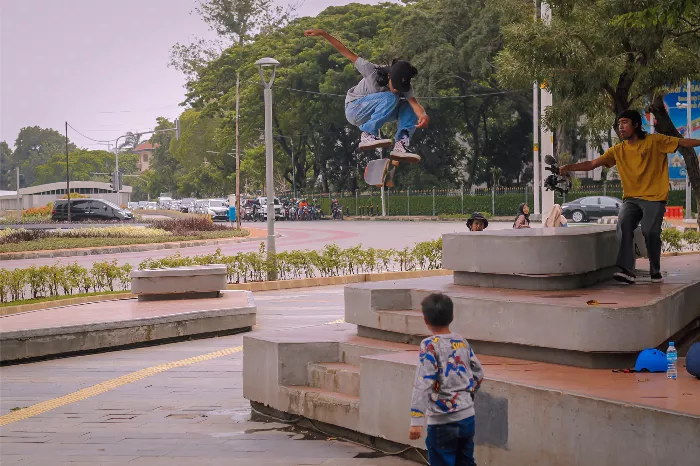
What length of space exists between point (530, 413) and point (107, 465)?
9.95 ft

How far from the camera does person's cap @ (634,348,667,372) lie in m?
6.36

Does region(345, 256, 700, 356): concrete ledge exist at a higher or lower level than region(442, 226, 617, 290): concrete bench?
lower

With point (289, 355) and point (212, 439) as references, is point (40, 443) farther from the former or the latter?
point (289, 355)

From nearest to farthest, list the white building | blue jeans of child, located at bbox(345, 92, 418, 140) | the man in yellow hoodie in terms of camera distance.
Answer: the man in yellow hoodie, blue jeans of child, located at bbox(345, 92, 418, 140), the white building

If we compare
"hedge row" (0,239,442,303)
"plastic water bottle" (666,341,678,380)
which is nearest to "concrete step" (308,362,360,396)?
"plastic water bottle" (666,341,678,380)

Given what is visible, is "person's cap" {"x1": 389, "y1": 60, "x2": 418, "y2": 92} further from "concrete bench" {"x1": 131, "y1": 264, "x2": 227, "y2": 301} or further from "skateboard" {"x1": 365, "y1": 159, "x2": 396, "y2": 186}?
"concrete bench" {"x1": 131, "y1": 264, "x2": 227, "y2": 301}

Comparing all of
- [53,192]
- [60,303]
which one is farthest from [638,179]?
[53,192]

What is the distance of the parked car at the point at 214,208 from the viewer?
2584 inches

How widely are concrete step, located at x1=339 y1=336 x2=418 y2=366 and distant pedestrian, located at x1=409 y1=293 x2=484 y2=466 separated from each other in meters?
2.47

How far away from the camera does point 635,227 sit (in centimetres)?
841

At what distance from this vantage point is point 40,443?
7.38 m

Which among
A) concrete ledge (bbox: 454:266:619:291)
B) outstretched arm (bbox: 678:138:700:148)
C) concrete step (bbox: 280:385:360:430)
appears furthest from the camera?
outstretched arm (bbox: 678:138:700:148)

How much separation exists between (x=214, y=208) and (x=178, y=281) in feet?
175

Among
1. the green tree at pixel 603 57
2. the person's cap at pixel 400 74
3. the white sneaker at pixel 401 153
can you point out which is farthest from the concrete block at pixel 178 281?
the green tree at pixel 603 57
